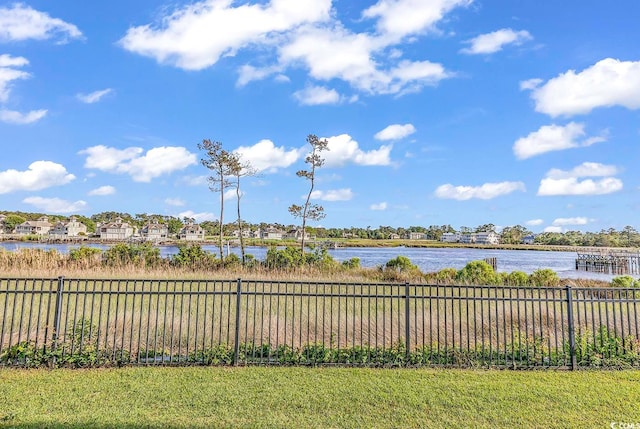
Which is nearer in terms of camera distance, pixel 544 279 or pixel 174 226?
pixel 544 279

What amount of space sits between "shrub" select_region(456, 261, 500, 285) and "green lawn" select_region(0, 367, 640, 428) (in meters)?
10.6

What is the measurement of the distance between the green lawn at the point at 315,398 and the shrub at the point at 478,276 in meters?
10.6

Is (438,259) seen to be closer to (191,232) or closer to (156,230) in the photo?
(191,232)

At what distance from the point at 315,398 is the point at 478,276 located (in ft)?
45.3

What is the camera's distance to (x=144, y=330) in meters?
7.67

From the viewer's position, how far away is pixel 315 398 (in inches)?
192

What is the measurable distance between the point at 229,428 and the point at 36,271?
1584cm

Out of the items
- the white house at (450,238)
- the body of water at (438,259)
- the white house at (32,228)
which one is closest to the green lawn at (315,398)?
the body of water at (438,259)

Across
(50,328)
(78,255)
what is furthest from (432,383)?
(78,255)

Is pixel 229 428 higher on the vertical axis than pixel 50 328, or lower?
lower

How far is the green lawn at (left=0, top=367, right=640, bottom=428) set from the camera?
430cm

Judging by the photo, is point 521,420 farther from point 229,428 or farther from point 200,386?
point 200,386

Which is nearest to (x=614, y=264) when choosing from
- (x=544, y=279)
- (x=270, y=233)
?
(x=544, y=279)

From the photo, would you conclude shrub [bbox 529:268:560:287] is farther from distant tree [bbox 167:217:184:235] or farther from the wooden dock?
distant tree [bbox 167:217:184:235]
